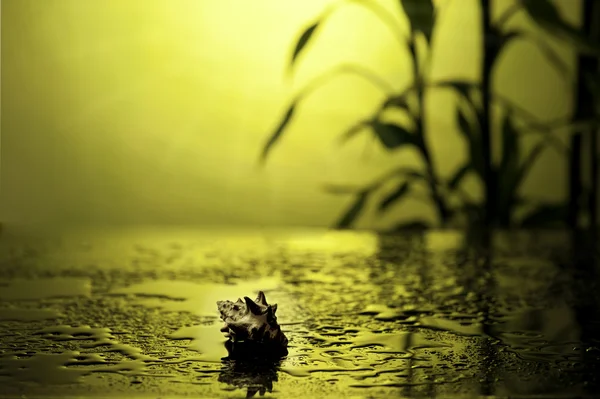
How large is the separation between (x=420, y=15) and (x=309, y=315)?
912 millimetres

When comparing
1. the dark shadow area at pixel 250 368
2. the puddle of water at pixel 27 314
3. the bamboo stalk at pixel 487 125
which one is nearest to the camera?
the dark shadow area at pixel 250 368

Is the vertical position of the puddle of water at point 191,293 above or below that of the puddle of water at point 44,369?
above

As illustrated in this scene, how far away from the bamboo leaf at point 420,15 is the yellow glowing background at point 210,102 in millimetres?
734

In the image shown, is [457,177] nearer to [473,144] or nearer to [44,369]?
[473,144]

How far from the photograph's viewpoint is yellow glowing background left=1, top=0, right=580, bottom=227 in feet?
7.16

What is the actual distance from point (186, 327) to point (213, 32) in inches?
68.2

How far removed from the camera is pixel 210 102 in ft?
7.23

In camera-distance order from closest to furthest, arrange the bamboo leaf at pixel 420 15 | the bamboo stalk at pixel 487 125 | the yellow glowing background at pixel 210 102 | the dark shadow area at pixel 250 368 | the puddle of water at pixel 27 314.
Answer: the dark shadow area at pixel 250 368 < the puddle of water at pixel 27 314 < the bamboo leaf at pixel 420 15 < the bamboo stalk at pixel 487 125 < the yellow glowing background at pixel 210 102

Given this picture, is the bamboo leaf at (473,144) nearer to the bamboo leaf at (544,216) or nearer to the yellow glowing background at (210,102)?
the bamboo leaf at (544,216)

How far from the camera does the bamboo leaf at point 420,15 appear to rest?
4.57ft

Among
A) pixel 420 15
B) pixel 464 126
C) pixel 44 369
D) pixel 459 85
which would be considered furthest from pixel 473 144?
pixel 44 369

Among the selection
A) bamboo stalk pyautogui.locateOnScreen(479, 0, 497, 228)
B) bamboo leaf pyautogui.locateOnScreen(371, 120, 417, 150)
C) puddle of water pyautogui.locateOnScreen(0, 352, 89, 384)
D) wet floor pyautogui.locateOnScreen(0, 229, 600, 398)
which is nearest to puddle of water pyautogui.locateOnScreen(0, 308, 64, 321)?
wet floor pyautogui.locateOnScreen(0, 229, 600, 398)

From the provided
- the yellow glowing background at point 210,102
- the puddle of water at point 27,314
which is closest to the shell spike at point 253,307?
the puddle of water at point 27,314

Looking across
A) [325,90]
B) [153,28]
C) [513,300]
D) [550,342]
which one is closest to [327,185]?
[325,90]
